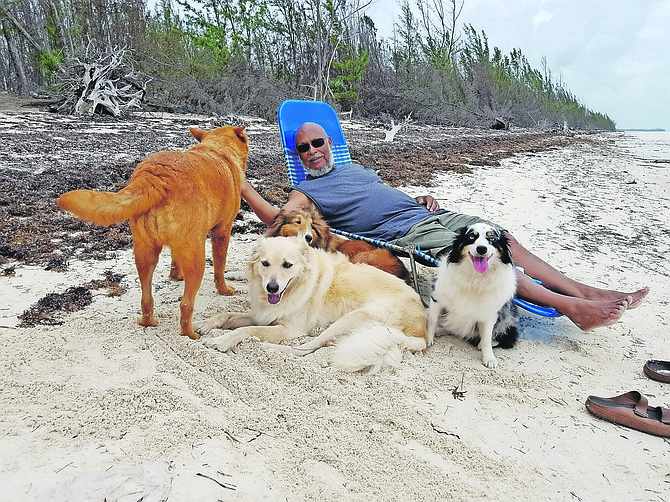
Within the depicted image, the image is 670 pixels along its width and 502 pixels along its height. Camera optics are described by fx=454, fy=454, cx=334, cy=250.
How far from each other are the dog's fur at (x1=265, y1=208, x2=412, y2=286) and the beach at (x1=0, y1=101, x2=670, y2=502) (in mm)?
698

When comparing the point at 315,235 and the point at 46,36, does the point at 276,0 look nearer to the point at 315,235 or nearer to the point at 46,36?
the point at 46,36

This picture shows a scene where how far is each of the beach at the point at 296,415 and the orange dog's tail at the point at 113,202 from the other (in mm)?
816

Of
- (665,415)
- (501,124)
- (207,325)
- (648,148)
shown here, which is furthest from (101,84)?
(648,148)

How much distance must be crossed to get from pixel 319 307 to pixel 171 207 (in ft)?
4.04

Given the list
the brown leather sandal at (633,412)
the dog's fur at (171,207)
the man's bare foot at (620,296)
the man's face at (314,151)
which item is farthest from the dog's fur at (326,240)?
the brown leather sandal at (633,412)

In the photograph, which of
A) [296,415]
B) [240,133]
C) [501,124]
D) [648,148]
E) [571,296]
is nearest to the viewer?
[296,415]

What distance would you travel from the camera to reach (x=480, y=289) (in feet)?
9.42

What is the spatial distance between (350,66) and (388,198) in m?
23.0

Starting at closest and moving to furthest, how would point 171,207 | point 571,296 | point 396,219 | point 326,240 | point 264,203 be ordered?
point 171,207 → point 571,296 → point 326,240 → point 264,203 → point 396,219

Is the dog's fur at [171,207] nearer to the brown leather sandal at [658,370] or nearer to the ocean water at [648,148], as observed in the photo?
the brown leather sandal at [658,370]

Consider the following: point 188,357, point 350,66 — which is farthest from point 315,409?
point 350,66

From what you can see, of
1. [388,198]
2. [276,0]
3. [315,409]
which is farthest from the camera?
[276,0]

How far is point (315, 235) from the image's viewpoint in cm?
350

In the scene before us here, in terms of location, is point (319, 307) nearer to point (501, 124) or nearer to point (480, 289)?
point (480, 289)
